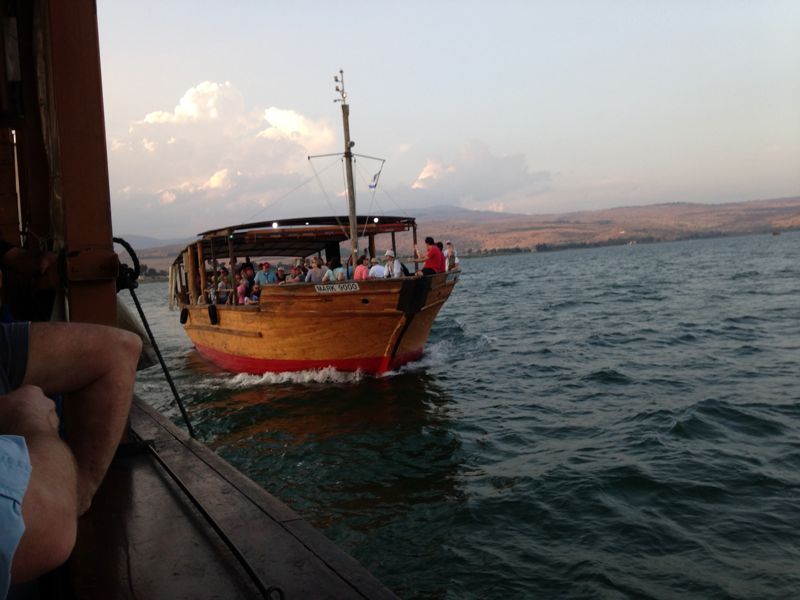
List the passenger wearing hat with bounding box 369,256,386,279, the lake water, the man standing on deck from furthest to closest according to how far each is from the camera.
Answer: the passenger wearing hat with bounding box 369,256,386,279 → the lake water → the man standing on deck

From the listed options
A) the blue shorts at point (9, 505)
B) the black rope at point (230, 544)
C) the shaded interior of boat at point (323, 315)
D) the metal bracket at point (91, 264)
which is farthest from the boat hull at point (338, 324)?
the blue shorts at point (9, 505)

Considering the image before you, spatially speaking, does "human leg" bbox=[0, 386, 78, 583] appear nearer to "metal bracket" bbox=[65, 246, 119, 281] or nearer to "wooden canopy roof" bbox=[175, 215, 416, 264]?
"metal bracket" bbox=[65, 246, 119, 281]

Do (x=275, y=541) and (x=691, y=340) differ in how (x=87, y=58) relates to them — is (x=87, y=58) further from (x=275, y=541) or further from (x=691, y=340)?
(x=691, y=340)

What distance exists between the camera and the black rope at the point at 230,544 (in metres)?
2.08

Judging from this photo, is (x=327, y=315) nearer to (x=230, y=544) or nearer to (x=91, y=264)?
(x=91, y=264)

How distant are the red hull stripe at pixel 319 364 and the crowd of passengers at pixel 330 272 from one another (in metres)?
1.39

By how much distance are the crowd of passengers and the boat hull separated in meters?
0.36

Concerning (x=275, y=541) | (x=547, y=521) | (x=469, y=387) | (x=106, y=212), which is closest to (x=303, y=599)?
(x=275, y=541)

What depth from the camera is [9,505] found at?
1083 mm

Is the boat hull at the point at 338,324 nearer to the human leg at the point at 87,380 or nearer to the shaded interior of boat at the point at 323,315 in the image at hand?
the shaded interior of boat at the point at 323,315

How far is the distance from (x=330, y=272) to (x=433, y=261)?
2.26m

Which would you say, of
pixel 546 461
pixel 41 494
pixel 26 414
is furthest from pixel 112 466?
pixel 546 461

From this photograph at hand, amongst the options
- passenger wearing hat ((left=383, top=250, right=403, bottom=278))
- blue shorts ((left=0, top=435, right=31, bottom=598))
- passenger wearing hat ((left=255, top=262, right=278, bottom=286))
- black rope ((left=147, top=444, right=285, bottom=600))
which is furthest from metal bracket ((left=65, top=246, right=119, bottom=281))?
passenger wearing hat ((left=255, top=262, right=278, bottom=286))

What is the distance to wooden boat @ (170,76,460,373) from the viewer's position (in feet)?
41.1
